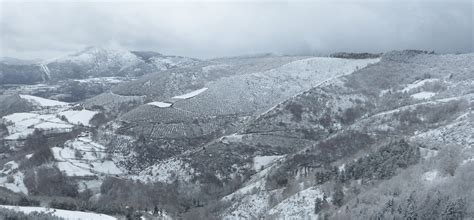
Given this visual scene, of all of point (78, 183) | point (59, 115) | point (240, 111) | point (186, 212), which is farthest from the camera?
point (59, 115)

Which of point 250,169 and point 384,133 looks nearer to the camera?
point 384,133

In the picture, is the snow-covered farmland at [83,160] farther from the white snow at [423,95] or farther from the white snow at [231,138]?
the white snow at [423,95]

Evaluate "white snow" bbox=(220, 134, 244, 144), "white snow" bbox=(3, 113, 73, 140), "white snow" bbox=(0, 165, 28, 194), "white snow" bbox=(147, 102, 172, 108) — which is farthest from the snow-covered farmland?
"white snow" bbox=(3, 113, 73, 140)

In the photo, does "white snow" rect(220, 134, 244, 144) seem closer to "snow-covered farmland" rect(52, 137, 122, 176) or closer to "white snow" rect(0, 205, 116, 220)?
"snow-covered farmland" rect(52, 137, 122, 176)

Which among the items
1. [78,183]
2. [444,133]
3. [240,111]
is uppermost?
[444,133]

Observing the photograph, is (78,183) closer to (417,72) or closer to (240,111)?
(240,111)

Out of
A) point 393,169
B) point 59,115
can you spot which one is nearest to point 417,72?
point 393,169

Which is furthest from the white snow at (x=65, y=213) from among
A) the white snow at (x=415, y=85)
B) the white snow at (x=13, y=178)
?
the white snow at (x=415, y=85)
